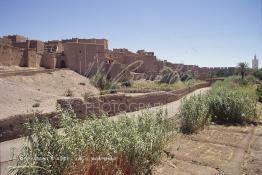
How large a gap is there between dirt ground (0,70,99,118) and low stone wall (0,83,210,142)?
4127mm

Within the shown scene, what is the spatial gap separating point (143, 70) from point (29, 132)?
136 ft

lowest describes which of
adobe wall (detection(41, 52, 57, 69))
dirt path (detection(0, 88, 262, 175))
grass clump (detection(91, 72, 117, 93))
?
dirt path (detection(0, 88, 262, 175))

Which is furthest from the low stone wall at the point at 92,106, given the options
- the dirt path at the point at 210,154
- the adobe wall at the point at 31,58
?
the adobe wall at the point at 31,58

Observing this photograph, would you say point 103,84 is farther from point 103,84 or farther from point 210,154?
point 210,154

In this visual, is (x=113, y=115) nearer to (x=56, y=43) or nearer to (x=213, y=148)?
(x=213, y=148)

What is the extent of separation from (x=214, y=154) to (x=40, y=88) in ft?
64.5

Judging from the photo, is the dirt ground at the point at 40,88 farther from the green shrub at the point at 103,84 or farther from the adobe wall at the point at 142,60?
the adobe wall at the point at 142,60

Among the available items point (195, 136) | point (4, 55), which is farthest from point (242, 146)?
point (4, 55)

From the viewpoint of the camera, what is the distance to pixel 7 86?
66.4 feet

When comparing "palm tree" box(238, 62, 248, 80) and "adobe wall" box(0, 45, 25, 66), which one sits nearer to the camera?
"adobe wall" box(0, 45, 25, 66)

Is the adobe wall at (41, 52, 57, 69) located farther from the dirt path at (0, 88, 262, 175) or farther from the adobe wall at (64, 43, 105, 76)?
the dirt path at (0, 88, 262, 175)

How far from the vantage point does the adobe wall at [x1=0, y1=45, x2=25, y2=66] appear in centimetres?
2858

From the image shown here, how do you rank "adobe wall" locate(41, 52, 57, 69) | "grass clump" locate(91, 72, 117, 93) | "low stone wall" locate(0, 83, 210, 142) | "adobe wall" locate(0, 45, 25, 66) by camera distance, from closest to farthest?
"low stone wall" locate(0, 83, 210, 142) → "grass clump" locate(91, 72, 117, 93) → "adobe wall" locate(0, 45, 25, 66) → "adobe wall" locate(41, 52, 57, 69)

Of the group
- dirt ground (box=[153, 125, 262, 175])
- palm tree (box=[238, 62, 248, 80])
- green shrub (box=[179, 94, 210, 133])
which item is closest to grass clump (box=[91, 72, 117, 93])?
green shrub (box=[179, 94, 210, 133])
